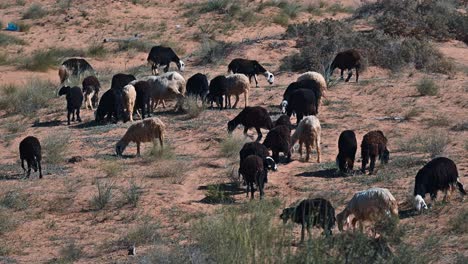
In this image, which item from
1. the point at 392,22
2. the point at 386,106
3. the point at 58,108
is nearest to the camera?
the point at 386,106

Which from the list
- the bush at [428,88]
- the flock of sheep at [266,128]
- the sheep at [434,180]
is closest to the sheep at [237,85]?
the flock of sheep at [266,128]

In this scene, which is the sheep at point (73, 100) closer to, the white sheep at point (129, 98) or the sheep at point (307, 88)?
the white sheep at point (129, 98)

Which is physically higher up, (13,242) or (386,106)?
(386,106)

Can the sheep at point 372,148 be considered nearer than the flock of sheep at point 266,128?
No

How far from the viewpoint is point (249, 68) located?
82.6ft

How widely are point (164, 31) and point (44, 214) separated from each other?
24.3 metres

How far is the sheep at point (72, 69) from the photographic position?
2728 cm

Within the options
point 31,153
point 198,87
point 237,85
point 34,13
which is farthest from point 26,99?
point 34,13

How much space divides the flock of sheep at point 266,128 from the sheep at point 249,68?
0.03 metres

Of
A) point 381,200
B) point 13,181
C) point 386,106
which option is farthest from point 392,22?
point 381,200

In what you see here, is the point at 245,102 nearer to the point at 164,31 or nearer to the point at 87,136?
the point at 87,136

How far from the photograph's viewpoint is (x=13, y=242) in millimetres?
13172

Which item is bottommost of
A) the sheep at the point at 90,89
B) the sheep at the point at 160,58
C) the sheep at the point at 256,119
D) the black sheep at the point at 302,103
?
the sheep at the point at 256,119

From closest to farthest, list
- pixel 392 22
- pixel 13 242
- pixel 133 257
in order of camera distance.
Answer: pixel 133 257
pixel 13 242
pixel 392 22
